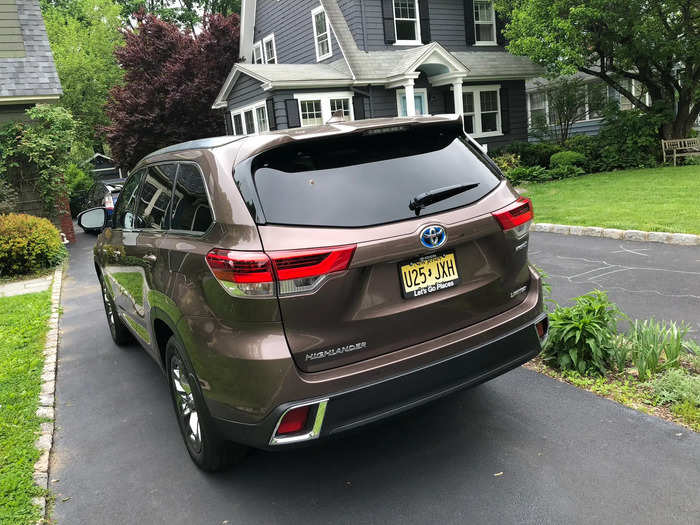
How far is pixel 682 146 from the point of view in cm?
1664

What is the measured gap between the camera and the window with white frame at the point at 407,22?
66.2 ft

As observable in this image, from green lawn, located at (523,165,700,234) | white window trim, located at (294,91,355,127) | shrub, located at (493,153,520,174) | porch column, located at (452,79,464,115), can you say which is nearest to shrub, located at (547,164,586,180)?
green lawn, located at (523,165,700,234)

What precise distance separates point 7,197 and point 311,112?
9671mm

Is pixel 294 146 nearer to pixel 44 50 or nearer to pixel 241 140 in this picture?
pixel 241 140

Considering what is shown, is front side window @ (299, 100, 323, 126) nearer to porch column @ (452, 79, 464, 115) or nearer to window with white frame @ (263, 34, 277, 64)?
porch column @ (452, 79, 464, 115)

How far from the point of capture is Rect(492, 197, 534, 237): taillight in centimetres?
306

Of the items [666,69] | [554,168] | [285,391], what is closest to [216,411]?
[285,391]

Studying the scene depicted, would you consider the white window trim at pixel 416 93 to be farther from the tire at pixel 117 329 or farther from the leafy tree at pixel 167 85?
the tire at pixel 117 329

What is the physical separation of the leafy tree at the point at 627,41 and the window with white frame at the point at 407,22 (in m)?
3.97

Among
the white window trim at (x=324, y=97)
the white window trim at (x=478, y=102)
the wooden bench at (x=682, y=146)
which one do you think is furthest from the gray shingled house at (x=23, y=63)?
the wooden bench at (x=682, y=146)

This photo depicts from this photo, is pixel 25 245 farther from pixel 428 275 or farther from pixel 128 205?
pixel 428 275

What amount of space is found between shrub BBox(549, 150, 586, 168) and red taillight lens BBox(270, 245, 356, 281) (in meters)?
16.3

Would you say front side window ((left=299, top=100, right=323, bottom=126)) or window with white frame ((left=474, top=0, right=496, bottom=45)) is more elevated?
window with white frame ((left=474, top=0, right=496, bottom=45))

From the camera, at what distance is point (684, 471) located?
9.59 ft
